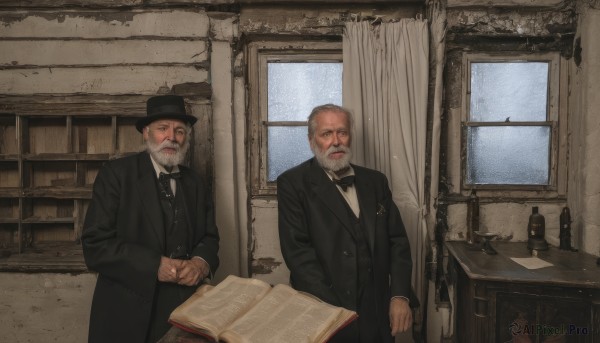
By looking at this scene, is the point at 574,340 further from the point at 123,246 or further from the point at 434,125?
the point at 123,246

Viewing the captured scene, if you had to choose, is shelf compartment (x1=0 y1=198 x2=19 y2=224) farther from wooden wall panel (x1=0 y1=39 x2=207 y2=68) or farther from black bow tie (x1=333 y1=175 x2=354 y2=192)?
black bow tie (x1=333 y1=175 x2=354 y2=192)

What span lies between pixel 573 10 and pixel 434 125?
54.1 inches

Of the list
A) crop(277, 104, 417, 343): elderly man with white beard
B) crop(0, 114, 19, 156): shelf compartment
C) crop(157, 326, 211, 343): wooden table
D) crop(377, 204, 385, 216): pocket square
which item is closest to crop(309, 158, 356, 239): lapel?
crop(277, 104, 417, 343): elderly man with white beard

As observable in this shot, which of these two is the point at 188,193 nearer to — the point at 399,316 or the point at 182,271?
the point at 182,271

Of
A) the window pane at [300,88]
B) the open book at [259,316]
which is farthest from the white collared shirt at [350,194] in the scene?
the window pane at [300,88]

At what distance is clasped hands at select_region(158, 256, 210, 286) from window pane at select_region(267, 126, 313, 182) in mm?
1255

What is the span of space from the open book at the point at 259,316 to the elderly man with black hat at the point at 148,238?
47cm

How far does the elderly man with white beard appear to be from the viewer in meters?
2.05

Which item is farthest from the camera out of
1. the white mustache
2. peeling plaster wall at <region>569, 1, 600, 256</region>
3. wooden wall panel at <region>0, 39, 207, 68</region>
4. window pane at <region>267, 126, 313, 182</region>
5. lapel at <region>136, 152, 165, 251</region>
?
window pane at <region>267, 126, 313, 182</region>

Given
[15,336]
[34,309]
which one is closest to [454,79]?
[34,309]

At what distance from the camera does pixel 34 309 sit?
9.92 ft

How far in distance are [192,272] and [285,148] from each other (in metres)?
1.47

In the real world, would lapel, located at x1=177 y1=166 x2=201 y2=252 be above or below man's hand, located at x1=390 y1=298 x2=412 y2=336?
above

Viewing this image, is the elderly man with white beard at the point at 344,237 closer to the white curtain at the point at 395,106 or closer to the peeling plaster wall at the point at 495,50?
the white curtain at the point at 395,106
